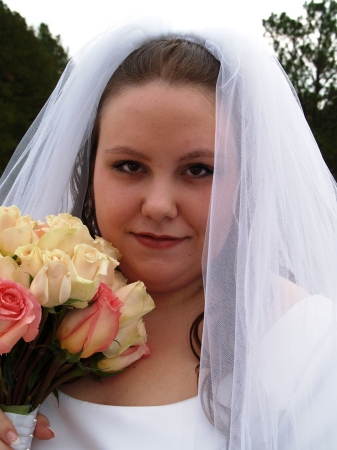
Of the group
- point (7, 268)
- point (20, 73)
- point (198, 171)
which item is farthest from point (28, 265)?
point (20, 73)

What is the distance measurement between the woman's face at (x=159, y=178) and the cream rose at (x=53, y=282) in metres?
0.38

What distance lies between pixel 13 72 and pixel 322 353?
1919cm

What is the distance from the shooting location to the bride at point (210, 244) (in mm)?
1412

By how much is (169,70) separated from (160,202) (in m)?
0.48

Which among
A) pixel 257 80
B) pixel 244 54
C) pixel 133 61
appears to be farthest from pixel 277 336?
pixel 133 61

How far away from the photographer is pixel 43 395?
151cm

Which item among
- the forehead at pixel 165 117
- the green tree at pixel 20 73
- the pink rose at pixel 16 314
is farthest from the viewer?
the green tree at pixel 20 73

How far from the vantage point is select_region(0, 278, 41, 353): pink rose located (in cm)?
131

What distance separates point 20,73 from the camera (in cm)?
1881

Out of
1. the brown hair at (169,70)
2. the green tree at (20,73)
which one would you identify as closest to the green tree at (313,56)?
the green tree at (20,73)

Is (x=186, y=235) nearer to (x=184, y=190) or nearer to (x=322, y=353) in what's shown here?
(x=184, y=190)

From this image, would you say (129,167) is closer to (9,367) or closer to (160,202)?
(160,202)

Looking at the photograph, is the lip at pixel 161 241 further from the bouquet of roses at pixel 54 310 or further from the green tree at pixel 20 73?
the green tree at pixel 20 73

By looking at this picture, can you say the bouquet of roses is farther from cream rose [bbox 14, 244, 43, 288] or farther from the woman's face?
the woman's face
